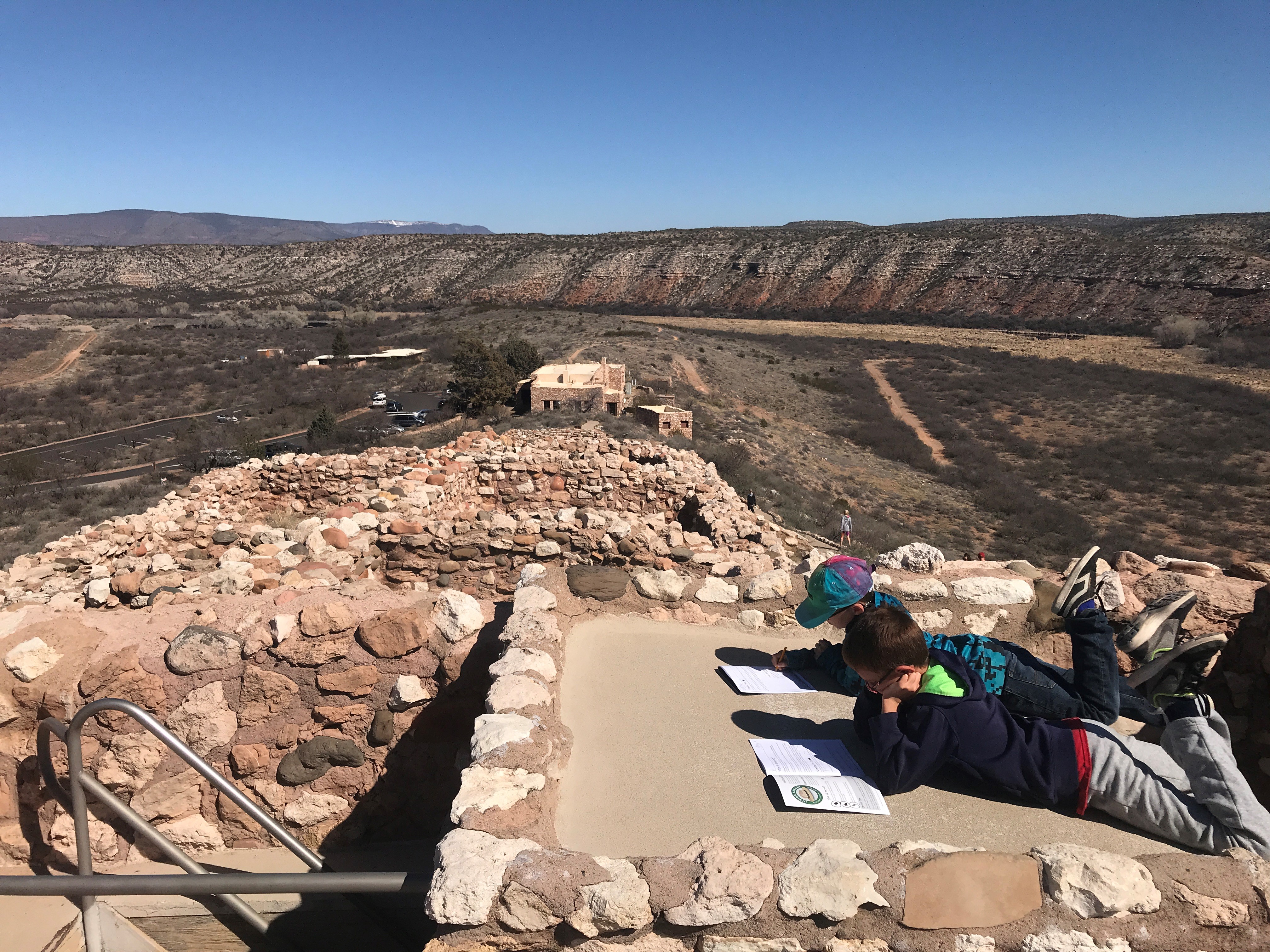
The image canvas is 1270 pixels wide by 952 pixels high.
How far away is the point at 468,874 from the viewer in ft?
7.11

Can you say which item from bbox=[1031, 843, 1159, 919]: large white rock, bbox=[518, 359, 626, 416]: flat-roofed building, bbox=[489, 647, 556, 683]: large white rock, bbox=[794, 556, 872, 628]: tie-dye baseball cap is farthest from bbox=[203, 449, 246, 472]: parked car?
bbox=[1031, 843, 1159, 919]: large white rock

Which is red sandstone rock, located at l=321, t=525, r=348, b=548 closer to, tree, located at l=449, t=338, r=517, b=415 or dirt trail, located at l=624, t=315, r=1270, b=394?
tree, located at l=449, t=338, r=517, b=415

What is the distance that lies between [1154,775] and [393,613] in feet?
11.4

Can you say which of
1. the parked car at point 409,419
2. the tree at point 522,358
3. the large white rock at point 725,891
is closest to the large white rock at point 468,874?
the large white rock at point 725,891

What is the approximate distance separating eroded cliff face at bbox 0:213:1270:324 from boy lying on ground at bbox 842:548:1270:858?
206 ft

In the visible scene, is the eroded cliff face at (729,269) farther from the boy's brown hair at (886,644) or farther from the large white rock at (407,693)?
the large white rock at (407,693)

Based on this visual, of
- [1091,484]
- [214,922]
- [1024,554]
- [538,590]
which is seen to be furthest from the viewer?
[1091,484]

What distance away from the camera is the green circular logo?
8.44 ft

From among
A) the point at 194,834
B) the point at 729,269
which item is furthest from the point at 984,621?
the point at 729,269

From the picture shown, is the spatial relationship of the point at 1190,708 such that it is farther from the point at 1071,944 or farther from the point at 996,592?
the point at 996,592

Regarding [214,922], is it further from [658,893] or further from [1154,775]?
[1154,775]

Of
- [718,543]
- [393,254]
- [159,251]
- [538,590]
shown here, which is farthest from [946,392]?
[159,251]

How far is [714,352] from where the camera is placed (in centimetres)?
4228

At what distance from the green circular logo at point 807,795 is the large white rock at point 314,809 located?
105 inches
